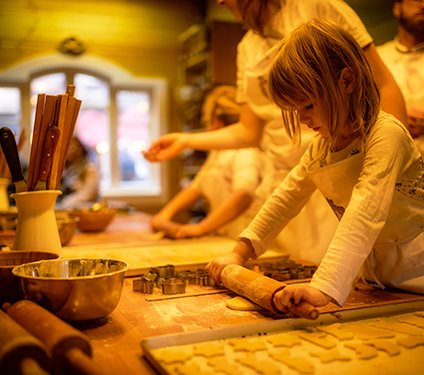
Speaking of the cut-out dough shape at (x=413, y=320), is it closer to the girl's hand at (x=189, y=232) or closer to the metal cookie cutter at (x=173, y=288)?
the metal cookie cutter at (x=173, y=288)

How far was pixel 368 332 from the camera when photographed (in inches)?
27.1

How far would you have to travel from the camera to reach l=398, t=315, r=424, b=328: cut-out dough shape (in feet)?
2.40

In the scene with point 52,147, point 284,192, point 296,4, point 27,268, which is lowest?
point 27,268

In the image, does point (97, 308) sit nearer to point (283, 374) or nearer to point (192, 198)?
point (283, 374)

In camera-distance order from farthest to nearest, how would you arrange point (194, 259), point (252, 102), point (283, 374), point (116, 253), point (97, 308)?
1. point (252, 102)
2. point (116, 253)
3. point (194, 259)
4. point (97, 308)
5. point (283, 374)

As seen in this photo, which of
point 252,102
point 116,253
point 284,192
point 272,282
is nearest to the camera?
point 272,282

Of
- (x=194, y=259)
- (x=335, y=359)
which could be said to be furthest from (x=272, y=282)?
(x=194, y=259)

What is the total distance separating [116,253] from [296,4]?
97cm

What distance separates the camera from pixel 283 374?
1.79ft

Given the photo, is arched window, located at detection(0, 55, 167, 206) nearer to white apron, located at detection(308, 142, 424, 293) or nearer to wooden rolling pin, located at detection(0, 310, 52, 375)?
white apron, located at detection(308, 142, 424, 293)

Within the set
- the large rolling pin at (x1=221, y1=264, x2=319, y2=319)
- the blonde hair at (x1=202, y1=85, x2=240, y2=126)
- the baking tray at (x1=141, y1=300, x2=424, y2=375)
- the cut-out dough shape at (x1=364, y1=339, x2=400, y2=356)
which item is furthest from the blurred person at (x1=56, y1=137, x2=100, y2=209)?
the cut-out dough shape at (x1=364, y1=339, x2=400, y2=356)

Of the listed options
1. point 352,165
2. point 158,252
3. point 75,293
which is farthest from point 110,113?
point 75,293

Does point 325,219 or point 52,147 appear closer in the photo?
point 52,147

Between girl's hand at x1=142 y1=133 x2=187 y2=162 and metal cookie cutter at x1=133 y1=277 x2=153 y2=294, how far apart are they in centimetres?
67
